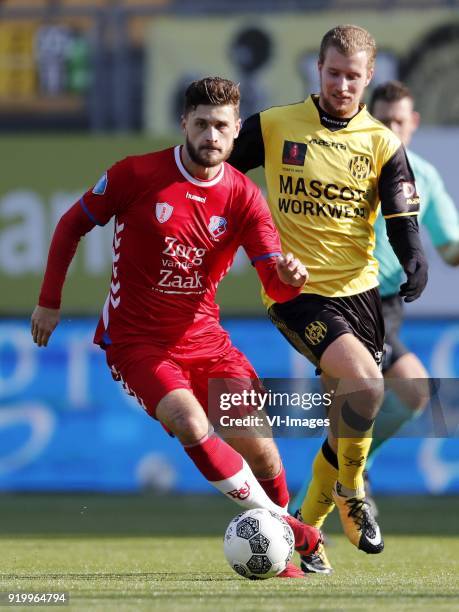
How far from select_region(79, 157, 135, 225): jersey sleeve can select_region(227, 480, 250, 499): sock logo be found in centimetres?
132

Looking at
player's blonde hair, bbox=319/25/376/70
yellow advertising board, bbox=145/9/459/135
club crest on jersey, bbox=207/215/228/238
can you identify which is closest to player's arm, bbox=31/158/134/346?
club crest on jersey, bbox=207/215/228/238

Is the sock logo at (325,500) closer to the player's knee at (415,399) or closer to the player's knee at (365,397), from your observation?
the player's knee at (365,397)

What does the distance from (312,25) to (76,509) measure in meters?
5.08

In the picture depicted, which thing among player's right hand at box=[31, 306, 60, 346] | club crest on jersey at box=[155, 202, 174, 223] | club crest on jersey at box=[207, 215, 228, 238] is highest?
club crest on jersey at box=[155, 202, 174, 223]

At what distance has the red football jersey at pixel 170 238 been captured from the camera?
5.98 meters

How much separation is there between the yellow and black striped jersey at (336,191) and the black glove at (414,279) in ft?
0.80

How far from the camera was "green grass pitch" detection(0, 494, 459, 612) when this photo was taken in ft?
16.4

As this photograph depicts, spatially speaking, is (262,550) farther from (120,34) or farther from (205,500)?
(120,34)

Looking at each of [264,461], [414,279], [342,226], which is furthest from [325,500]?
[342,226]

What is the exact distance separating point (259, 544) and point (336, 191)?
5.56 feet

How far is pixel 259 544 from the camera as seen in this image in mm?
5590

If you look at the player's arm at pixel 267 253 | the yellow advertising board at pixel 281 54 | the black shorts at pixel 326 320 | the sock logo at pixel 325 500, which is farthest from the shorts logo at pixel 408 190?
the yellow advertising board at pixel 281 54

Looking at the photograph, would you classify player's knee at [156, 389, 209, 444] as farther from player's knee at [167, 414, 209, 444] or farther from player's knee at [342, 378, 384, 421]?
player's knee at [342, 378, 384, 421]

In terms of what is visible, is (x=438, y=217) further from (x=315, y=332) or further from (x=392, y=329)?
(x=315, y=332)
